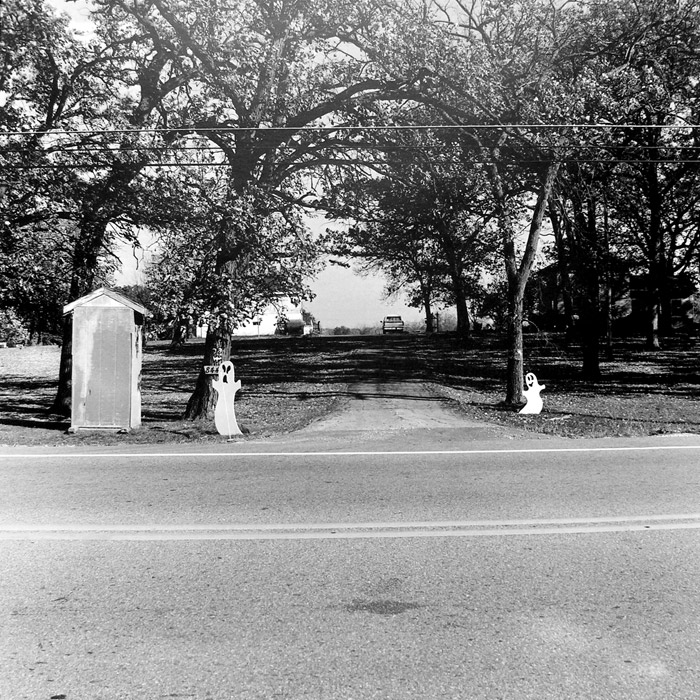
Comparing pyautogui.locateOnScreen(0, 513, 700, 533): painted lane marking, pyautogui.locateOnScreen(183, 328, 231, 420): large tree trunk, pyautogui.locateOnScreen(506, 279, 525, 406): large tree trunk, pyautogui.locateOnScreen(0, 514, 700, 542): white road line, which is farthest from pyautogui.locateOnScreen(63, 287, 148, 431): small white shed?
pyautogui.locateOnScreen(506, 279, 525, 406): large tree trunk

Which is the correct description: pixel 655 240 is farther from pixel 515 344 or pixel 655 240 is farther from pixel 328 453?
pixel 328 453

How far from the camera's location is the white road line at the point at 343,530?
5.71 meters

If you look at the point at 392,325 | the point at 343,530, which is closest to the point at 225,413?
the point at 343,530

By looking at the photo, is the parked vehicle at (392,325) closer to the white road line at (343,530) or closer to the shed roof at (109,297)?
the shed roof at (109,297)

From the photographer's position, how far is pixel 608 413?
14.8m

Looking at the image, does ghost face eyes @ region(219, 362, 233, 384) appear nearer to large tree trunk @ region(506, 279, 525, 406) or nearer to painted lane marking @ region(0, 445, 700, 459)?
painted lane marking @ region(0, 445, 700, 459)

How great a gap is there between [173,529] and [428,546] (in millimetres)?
2127

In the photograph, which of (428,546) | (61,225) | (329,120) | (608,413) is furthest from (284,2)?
(428,546)

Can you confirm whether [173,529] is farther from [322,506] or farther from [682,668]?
[682,668]

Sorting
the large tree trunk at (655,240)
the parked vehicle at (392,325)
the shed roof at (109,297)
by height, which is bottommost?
the shed roof at (109,297)

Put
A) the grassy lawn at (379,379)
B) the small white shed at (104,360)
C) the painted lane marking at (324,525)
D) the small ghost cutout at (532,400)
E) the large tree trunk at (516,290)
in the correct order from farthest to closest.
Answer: the large tree trunk at (516,290)
the small ghost cutout at (532,400)
the grassy lawn at (379,379)
the small white shed at (104,360)
the painted lane marking at (324,525)

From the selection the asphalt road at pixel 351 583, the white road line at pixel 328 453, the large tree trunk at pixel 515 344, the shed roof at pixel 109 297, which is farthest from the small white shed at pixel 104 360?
the large tree trunk at pixel 515 344

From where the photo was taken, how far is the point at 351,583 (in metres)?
4.64

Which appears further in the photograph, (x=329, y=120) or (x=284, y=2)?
(x=329, y=120)
